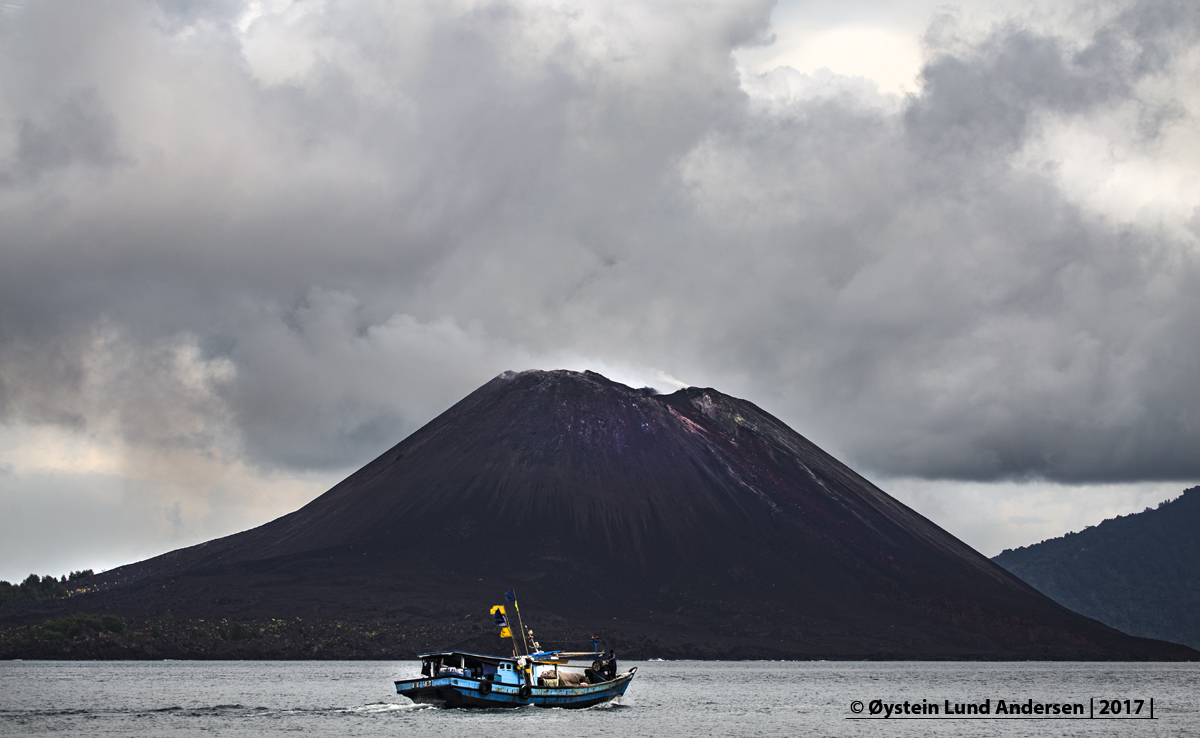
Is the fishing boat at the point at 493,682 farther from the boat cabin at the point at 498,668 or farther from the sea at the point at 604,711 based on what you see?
the sea at the point at 604,711

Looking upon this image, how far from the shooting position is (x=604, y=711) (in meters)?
126

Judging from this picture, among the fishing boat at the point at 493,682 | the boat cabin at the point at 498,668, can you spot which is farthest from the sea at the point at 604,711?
the boat cabin at the point at 498,668

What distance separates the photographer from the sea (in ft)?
354

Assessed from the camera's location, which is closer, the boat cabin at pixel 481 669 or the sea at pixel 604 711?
the sea at pixel 604 711

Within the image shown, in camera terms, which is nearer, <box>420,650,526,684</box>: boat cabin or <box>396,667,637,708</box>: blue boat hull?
<box>396,667,637,708</box>: blue boat hull

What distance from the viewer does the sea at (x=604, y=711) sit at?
10794 centimetres

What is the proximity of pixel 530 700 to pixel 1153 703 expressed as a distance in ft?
287

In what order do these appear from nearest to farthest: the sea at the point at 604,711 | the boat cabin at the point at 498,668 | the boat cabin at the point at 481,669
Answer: the sea at the point at 604,711, the boat cabin at the point at 481,669, the boat cabin at the point at 498,668

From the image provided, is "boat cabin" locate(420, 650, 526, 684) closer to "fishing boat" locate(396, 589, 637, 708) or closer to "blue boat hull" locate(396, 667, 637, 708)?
"fishing boat" locate(396, 589, 637, 708)

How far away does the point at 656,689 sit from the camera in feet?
526

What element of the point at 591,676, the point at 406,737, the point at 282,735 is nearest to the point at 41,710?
the point at 282,735

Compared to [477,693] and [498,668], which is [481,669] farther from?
[477,693]

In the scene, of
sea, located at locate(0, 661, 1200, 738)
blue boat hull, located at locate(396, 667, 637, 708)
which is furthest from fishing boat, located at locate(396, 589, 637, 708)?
sea, located at locate(0, 661, 1200, 738)

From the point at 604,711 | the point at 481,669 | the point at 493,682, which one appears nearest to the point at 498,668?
the point at 493,682
